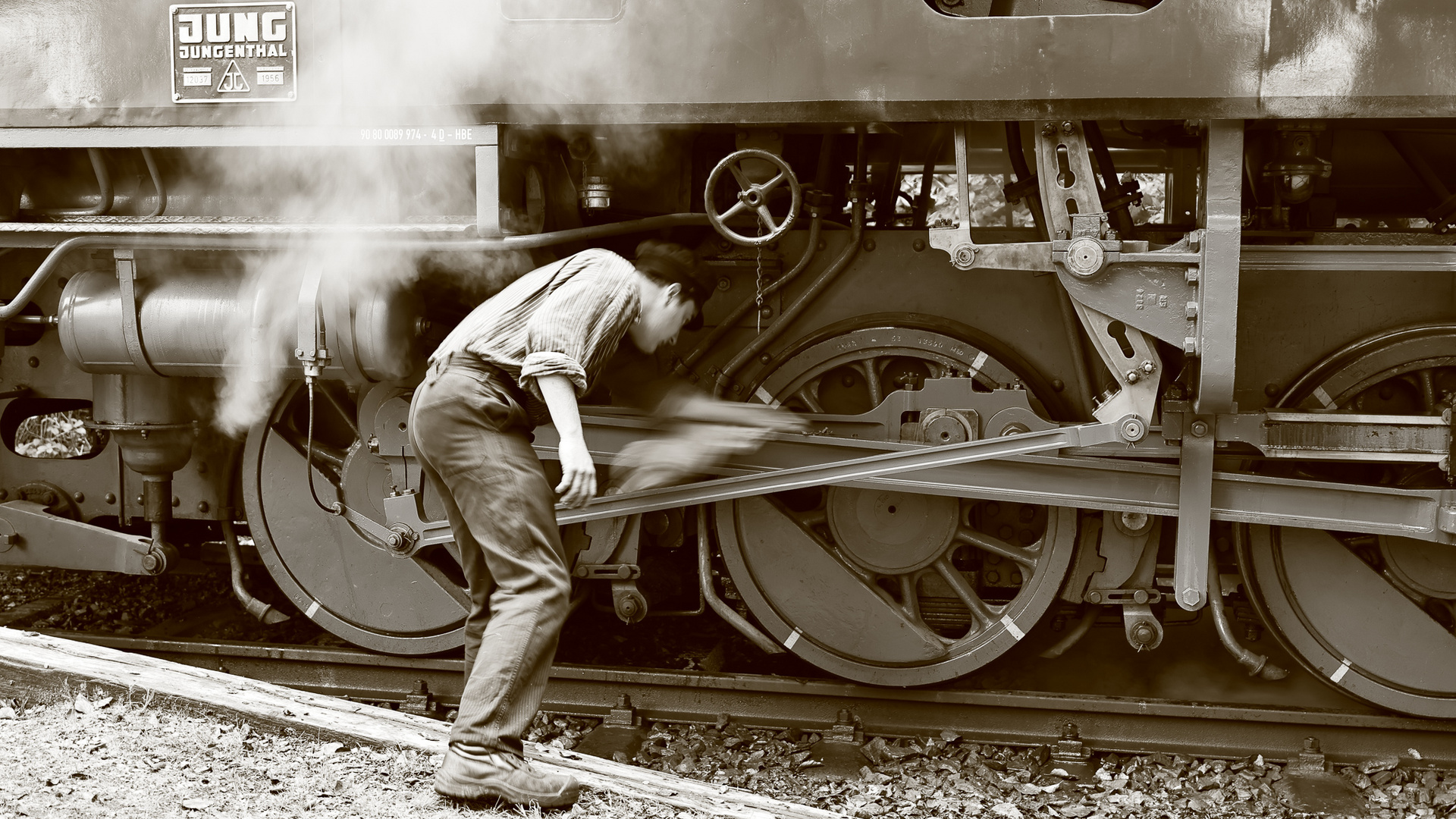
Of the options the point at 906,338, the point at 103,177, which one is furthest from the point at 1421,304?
the point at 103,177

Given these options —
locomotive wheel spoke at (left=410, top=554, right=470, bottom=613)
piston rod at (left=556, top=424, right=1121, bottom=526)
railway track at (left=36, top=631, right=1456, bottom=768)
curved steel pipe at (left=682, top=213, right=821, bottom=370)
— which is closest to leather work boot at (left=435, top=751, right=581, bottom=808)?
piston rod at (left=556, top=424, right=1121, bottom=526)

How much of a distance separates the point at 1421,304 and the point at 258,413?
12.9 feet

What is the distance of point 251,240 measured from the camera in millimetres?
3938

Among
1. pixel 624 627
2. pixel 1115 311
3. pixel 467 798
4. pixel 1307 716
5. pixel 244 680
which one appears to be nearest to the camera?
pixel 467 798

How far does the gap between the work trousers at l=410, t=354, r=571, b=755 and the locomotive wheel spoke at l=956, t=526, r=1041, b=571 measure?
5.13 ft

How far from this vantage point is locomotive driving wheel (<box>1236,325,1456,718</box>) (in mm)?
4004

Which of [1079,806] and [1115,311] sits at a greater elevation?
[1115,311]

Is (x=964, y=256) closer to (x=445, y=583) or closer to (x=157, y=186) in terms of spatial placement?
(x=445, y=583)

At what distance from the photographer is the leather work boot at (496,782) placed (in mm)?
3066

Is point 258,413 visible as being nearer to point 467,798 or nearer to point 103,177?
point 103,177

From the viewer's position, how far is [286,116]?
376cm

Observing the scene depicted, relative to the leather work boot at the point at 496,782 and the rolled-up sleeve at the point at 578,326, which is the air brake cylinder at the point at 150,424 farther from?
the leather work boot at the point at 496,782

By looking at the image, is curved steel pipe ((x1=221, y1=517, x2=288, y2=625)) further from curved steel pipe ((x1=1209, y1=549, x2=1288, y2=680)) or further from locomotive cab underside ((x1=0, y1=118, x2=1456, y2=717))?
curved steel pipe ((x1=1209, y1=549, x2=1288, y2=680))

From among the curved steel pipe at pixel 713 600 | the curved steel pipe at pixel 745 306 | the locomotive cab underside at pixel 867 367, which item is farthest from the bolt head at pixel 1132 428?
the curved steel pipe at pixel 713 600
